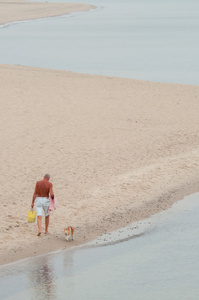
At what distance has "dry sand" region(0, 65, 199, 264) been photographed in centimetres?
1723

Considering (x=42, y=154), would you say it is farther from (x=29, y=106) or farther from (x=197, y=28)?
(x=197, y=28)

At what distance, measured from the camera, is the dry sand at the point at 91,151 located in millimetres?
17234

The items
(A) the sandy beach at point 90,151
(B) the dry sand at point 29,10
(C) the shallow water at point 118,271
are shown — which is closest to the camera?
(C) the shallow water at point 118,271

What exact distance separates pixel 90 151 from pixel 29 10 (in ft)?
357

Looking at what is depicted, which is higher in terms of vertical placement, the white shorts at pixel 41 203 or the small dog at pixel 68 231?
the white shorts at pixel 41 203

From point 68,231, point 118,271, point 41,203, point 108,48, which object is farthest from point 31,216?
point 108,48

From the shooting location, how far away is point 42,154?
74.8 feet

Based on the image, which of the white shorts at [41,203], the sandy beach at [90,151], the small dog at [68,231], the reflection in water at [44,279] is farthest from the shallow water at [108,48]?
the reflection in water at [44,279]

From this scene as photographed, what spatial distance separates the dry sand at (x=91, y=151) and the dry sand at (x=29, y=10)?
76.5 metres

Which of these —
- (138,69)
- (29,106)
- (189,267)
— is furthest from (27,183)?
(138,69)

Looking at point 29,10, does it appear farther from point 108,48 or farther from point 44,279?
point 44,279

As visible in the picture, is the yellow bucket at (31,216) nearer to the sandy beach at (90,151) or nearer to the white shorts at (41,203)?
the white shorts at (41,203)

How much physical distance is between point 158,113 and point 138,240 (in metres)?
14.1

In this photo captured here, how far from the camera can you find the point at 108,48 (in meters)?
69.9
